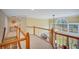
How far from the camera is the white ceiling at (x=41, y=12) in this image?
159 cm

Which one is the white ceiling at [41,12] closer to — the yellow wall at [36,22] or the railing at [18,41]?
the yellow wall at [36,22]

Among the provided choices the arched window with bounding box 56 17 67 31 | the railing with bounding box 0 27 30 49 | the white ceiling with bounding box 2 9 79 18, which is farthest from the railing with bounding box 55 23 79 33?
the railing with bounding box 0 27 30 49

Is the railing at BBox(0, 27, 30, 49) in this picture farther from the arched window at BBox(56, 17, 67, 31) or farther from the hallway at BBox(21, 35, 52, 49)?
the arched window at BBox(56, 17, 67, 31)

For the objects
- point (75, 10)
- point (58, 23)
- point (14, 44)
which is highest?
point (75, 10)

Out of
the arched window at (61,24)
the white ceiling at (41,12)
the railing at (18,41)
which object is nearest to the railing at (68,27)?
the arched window at (61,24)

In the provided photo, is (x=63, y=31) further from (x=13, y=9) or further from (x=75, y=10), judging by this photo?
(x=13, y=9)

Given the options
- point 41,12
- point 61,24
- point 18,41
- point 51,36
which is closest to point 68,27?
point 61,24

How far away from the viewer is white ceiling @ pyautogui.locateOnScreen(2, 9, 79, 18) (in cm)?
159

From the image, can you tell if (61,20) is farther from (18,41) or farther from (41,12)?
(18,41)

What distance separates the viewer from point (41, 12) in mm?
1609
